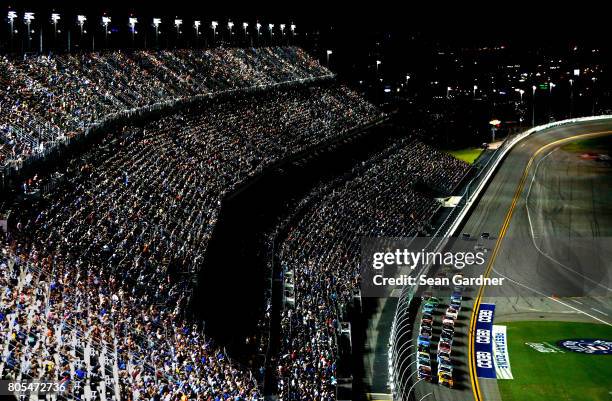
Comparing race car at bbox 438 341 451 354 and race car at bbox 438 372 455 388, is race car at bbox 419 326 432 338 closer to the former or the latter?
race car at bbox 438 341 451 354

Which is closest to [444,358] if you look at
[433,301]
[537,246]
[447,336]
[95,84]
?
[447,336]

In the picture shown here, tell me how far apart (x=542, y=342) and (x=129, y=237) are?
24.8 m

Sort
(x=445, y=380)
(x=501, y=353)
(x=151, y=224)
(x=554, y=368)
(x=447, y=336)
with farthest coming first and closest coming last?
(x=501, y=353), (x=447, y=336), (x=554, y=368), (x=151, y=224), (x=445, y=380)

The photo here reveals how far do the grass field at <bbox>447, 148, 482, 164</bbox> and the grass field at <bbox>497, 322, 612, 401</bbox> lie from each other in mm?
52083

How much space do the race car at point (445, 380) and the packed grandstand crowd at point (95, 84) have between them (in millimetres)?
22511

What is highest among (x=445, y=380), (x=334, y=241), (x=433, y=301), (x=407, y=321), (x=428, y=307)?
(x=334, y=241)

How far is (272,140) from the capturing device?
67.2 m

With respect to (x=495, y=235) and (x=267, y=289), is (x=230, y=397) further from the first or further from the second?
(x=495, y=235)

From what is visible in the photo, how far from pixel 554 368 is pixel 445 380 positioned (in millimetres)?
8164

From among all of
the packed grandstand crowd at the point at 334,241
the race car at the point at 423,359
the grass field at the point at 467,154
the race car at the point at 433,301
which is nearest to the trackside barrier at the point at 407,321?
the race car at the point at 423,359

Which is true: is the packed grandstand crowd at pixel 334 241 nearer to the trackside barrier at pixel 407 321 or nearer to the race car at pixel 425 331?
the trackside barrier at pixel 407 321

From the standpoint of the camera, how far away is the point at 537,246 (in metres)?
65.9

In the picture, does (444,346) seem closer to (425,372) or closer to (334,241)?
(425,372)

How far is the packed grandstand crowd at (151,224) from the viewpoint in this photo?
2841 cm
